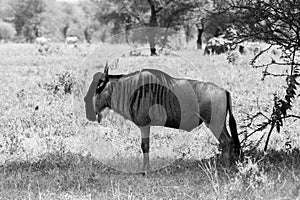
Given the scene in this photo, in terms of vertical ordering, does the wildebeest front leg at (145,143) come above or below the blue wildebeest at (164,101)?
below

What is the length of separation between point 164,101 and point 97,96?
2.53 feet

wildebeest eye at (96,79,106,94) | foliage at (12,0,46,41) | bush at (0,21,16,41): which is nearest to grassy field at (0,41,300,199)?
wildebeest eye at (96,79,106,94)

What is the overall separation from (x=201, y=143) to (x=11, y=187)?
2810mm

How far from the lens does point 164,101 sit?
5867 millimetres

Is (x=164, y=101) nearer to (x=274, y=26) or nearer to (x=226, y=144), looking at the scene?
(x=226, y=144)

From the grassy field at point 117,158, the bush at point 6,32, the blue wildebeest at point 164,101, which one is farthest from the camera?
the bush at point 6,32

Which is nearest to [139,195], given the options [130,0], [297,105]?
[297,105]

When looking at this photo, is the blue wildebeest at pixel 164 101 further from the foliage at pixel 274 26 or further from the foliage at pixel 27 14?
the foliage at pixel 27 14

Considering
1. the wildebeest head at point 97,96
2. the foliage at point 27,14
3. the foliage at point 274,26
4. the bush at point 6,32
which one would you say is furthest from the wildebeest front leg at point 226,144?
the bush at point 6,32

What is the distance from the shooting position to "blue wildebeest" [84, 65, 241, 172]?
18.9 feet

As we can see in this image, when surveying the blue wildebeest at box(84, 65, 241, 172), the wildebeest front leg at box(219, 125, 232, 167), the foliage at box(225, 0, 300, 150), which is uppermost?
the foliage at box(225, 0, 300, 150)

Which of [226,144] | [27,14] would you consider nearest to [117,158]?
[226,144]

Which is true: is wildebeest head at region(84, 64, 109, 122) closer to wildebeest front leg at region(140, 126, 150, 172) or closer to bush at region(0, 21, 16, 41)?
A: wildebeest front leg at region(140, 126, 150, 172)

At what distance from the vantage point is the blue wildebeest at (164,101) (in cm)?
575
